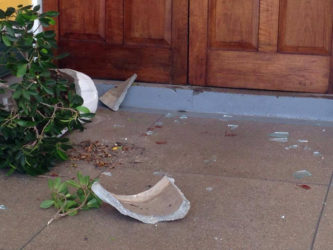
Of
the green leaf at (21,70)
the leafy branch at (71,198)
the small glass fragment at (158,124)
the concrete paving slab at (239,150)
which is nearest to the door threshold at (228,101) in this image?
the concrete paving slab at (239,150)

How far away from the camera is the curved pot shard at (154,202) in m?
3.48

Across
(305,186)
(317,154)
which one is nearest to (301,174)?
(305,186)

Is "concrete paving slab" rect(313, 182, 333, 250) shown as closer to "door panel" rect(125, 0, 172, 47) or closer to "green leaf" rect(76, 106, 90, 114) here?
"green leaf" rect(76, 106, 90, 114)

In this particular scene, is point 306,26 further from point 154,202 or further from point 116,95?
point 154,202

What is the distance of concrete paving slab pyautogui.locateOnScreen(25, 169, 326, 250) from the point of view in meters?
3.29

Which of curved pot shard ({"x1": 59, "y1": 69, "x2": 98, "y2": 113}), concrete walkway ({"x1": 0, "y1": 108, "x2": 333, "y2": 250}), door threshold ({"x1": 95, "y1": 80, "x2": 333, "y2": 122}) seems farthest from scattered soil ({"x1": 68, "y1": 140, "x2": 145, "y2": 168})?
door threshold ({"x1": 95, "y1": 80, "x2": 333, "y2": 122})

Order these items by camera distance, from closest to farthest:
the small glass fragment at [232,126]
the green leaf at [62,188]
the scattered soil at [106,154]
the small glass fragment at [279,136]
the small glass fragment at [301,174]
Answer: the green leaf at [62,188]
the small glass fragment at [301,174]
the scattered soil at [106,154]
the small glass fragment at [279,136]
the small glass fragment at [232,126]

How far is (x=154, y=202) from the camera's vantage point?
369 centimetres

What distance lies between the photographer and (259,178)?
13.3 ft

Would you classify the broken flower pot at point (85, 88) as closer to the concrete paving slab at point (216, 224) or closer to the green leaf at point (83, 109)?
the green leaf at point (83, 109)

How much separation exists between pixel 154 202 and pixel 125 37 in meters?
2.10

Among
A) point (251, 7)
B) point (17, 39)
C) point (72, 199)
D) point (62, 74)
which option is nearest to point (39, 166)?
point (72, 199)

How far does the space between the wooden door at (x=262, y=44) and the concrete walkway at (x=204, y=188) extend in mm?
373

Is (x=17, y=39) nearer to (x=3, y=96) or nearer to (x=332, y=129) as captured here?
(x=3, y=96)
